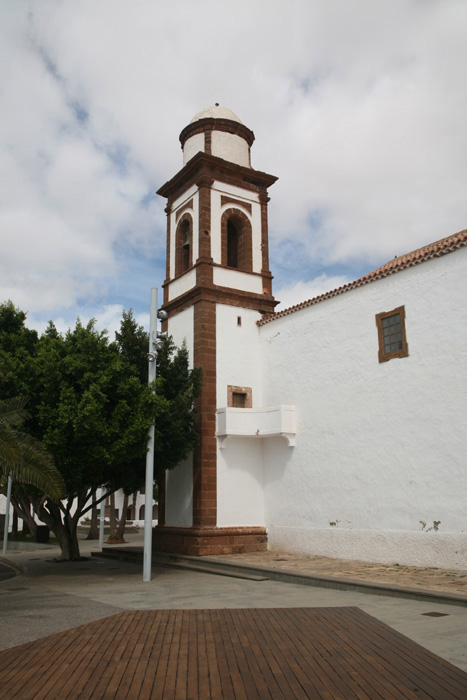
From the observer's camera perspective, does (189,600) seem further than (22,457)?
No

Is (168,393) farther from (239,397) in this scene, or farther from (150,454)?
(150,454)

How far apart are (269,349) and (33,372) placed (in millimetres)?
8782

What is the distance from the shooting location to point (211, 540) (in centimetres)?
1783

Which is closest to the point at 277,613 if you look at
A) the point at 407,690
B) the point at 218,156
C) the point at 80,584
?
the point at 407,690

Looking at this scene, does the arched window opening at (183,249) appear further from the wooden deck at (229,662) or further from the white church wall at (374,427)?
the wooden deck at (229,662)

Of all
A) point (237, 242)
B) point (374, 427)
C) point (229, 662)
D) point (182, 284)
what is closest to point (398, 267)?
point (374, 427)

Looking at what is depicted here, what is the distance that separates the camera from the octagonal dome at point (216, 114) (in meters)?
22.7

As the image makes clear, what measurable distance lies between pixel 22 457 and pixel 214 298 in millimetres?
10441

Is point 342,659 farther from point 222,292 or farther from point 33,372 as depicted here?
point 222,292

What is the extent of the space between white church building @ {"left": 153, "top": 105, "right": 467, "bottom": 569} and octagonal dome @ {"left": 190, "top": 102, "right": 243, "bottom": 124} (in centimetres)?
12

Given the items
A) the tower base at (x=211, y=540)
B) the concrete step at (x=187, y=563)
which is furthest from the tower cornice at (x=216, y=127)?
the concrete step at (x=187, y=563)

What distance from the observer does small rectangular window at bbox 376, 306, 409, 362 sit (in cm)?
1548

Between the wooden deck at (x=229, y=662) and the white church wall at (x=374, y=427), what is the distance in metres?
6.40

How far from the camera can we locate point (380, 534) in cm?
1520
